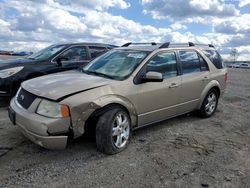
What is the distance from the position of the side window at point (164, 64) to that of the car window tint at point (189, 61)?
0.28 metres

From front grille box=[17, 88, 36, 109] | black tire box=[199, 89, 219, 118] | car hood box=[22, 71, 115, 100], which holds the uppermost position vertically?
car hood box=[22, 71, 115, 100]

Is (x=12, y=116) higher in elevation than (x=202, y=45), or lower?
lower

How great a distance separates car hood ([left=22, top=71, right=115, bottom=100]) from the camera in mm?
4098

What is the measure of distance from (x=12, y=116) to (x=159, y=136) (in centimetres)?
256

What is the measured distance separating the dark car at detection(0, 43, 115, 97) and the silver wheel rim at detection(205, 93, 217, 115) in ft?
10.5

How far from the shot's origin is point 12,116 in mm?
4461

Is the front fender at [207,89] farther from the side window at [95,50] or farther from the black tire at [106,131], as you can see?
the side window at [95,50]

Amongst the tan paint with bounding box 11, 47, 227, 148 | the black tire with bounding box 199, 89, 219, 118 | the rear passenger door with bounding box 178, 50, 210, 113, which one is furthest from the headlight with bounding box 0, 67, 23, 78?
the black tire with bounding box 199, 89, 219, 118

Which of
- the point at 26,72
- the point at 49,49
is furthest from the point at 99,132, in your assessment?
the point at 49,49

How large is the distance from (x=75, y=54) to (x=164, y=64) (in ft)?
11.3

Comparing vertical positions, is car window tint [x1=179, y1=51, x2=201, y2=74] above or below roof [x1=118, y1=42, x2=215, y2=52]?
below

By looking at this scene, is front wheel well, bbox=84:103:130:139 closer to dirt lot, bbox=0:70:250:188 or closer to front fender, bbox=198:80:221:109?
dirt lot, bbox=0:70:250:188

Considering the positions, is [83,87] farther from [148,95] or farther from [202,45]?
[202,45]

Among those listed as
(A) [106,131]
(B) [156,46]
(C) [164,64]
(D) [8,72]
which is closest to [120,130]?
(A) [106,131]
